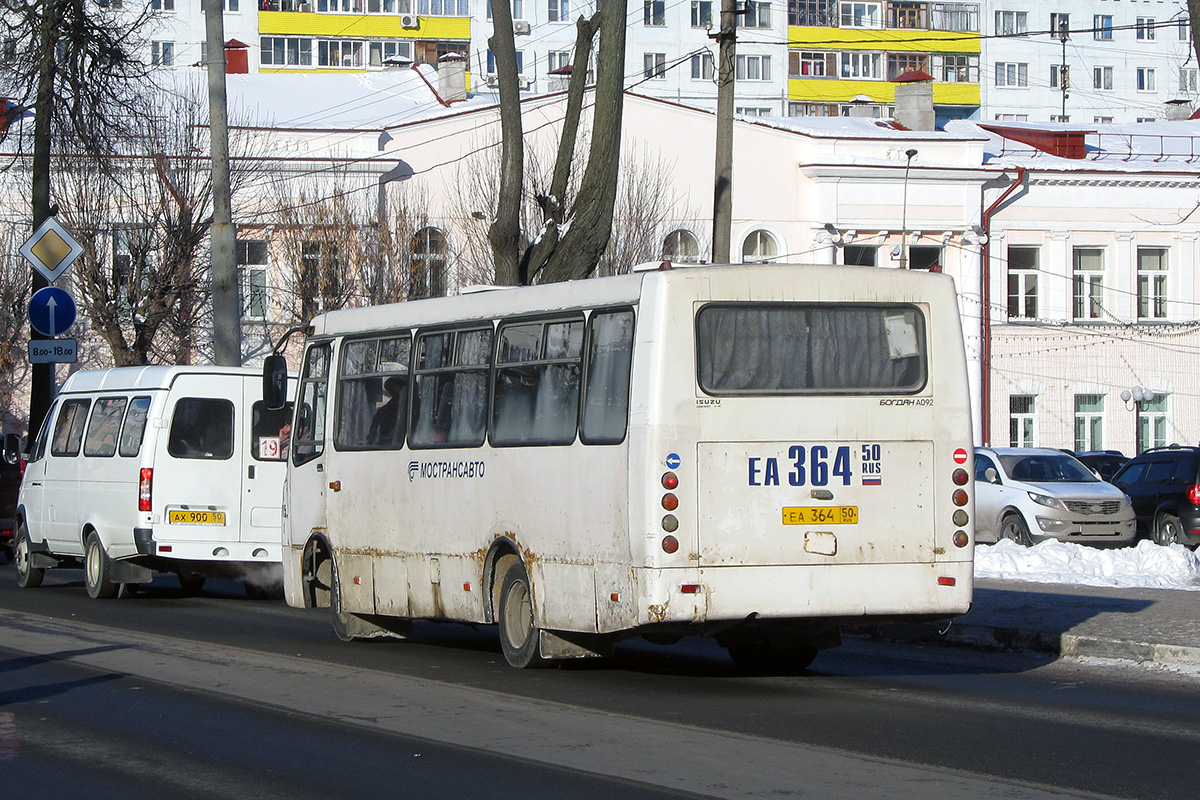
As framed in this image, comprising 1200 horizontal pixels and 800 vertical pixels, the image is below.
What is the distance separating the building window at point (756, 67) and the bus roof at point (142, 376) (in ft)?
245

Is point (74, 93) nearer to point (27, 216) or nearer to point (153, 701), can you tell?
point (27, 216)

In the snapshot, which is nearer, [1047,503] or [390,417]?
[390,417]

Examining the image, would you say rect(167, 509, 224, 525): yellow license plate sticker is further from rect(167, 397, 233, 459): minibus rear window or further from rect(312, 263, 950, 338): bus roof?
rect(312, 263, 950, 338): bus roof

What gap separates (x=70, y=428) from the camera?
2019 cm

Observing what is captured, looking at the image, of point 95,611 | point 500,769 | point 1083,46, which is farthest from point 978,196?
point 1083,46

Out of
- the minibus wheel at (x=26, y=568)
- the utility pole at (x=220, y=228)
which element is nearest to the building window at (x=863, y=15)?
the utility pole at (x=220, y=228)

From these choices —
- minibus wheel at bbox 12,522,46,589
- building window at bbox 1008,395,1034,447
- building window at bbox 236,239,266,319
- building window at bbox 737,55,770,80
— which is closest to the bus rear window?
minibus wheel at bbox 12,522,46,589

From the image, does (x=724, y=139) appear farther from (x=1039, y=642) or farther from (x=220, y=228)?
(x=1039, y=642)

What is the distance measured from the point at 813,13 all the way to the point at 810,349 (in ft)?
280

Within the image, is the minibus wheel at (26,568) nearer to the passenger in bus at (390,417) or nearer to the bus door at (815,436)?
the passenger in bus at (390,417)

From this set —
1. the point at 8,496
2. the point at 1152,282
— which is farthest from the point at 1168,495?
the point at 1152,282

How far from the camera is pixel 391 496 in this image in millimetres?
13883

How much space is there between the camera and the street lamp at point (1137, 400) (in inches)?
1820

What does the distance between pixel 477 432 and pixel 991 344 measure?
35258 mm
